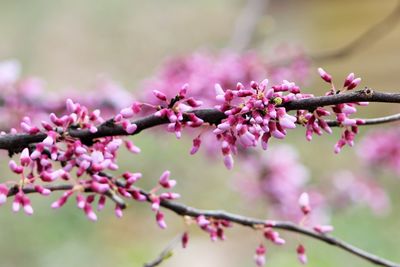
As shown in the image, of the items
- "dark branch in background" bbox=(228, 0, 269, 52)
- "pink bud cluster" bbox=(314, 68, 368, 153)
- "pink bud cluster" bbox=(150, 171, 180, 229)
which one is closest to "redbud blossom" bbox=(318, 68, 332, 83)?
"pink bud cluster" bbox=(314, 68, 368, 153)

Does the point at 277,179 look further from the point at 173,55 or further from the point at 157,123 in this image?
the point at 157,123

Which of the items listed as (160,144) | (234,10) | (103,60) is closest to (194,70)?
(160,144)

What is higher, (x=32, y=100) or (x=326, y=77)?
(x=32, y=100)

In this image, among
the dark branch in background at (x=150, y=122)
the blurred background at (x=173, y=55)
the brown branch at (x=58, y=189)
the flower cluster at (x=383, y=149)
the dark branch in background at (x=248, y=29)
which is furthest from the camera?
the blurred background at (x=173, y=55)

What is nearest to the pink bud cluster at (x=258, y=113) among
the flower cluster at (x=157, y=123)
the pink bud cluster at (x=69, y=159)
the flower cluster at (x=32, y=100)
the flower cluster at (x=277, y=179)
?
the flower cluster at (x=157, y=123)

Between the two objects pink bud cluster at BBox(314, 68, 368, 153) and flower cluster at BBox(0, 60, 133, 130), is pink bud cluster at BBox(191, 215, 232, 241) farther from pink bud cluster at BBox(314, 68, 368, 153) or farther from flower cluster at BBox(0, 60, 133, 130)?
flower cluster at BBox(0, 60, 133, 130)

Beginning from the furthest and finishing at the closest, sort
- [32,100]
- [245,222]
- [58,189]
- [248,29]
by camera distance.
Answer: [248,29], [32,100], [245,222], [58,189]

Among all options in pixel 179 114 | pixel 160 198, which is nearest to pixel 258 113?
pixel 179 114

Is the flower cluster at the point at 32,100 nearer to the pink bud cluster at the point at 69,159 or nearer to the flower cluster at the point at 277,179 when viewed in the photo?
the flower cluster at the point at 277,179
